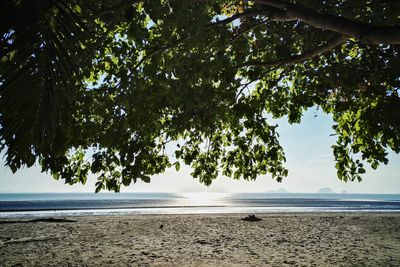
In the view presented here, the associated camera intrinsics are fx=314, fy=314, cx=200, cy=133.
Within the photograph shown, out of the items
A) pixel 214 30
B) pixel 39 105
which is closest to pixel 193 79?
pixel 214 30

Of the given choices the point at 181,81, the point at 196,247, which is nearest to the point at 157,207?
the point at 196,247

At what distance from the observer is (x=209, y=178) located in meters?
9.30

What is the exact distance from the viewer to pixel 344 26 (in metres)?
4.63

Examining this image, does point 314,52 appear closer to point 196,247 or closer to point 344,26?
point 344,26

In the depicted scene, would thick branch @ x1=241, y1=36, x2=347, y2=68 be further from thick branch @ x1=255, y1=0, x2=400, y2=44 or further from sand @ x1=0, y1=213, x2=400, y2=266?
sand @ x1=0, y1=213, x2=400, y2=266

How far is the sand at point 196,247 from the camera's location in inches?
417

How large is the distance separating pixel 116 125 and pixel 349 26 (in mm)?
4397

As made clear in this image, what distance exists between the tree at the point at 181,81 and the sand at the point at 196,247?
150 inches

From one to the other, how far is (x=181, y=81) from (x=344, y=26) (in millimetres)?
3541

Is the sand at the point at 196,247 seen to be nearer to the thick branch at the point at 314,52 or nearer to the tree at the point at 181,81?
the tree at the point at 181,81

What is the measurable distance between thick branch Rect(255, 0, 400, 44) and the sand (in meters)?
7.88

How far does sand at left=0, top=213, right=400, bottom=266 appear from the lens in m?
10.6

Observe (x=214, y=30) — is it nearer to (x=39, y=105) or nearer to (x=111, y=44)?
(x=111, y=44)

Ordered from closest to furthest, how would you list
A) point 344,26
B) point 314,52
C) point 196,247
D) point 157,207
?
point 344,26 < point 314,52 < point 196,247 < point 157,207
